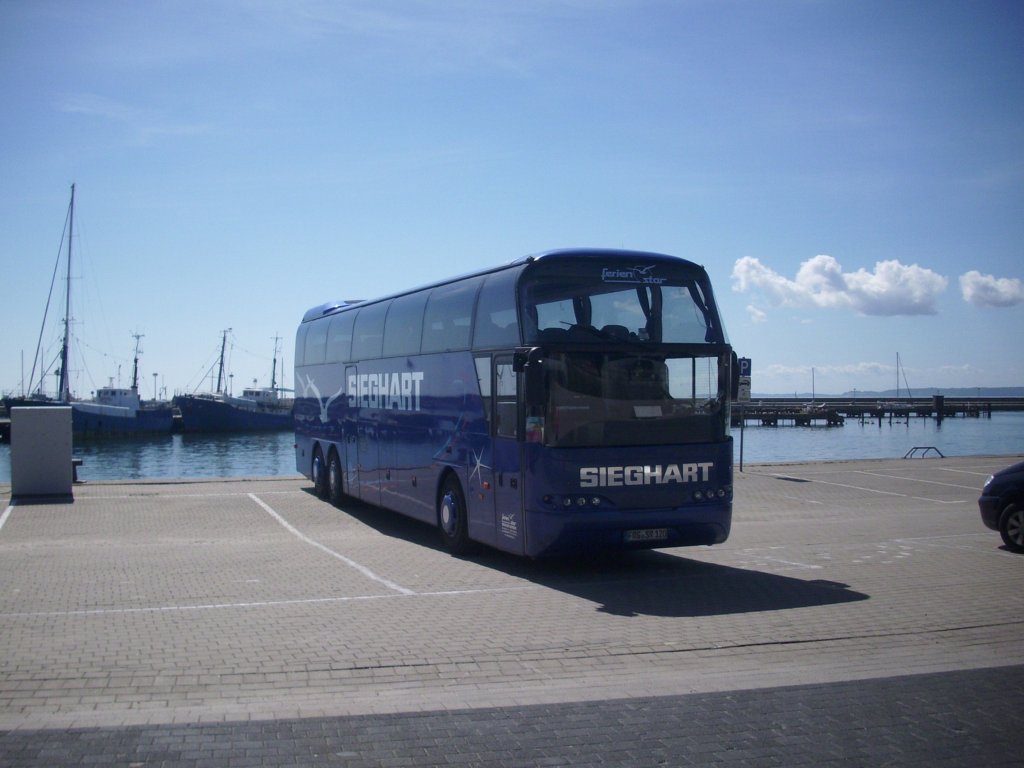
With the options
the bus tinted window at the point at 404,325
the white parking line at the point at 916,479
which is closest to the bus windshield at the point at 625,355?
the bus tinted window at the point at 404,325

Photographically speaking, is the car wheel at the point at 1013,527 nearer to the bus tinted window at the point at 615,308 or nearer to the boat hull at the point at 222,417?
the bus tinted window at the point at 615,308

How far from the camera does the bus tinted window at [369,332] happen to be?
660 inches

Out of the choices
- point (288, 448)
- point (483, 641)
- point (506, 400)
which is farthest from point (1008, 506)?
point (288, 448)

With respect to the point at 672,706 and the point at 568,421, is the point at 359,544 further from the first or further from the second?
the point at 672,706

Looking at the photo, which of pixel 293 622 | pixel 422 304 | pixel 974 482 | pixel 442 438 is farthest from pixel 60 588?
pixel 974 482

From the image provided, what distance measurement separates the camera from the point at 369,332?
17344mm

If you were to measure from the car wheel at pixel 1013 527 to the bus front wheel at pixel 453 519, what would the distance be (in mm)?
6807

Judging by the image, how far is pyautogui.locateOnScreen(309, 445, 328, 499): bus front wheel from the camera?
66.8ft

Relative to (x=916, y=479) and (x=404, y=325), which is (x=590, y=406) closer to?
(x=404, y=325)

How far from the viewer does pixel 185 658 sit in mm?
7387

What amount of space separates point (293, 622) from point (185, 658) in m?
1.43

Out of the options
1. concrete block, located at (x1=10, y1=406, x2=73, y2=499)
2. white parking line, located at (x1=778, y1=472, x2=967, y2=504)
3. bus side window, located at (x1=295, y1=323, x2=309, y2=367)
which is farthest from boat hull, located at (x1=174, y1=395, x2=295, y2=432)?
white parking line, located at (x1=778, y1=472, x2=967, y2=504)

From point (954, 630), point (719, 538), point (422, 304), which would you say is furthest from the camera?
point (422, 304)

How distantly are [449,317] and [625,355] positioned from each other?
3.41 m
